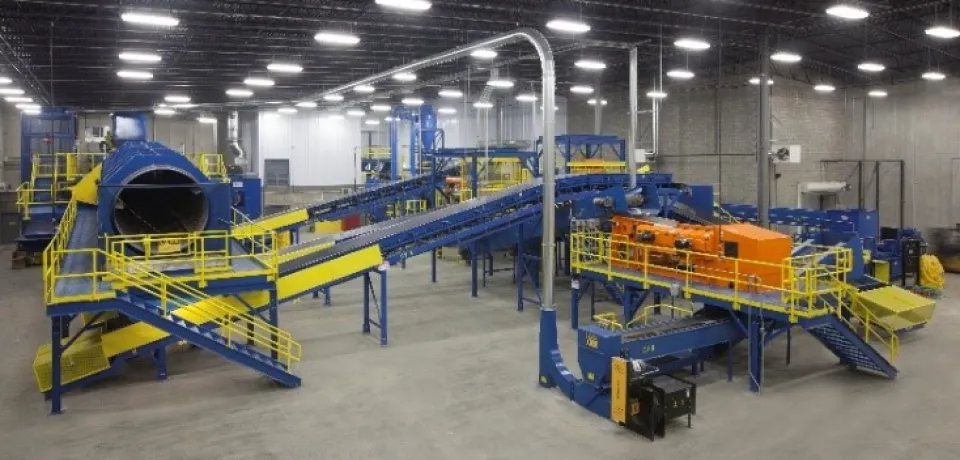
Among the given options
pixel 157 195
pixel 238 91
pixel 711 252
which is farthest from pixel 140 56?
pixel 711 252

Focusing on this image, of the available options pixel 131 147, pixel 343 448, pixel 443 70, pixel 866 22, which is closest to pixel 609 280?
pixel 343 448

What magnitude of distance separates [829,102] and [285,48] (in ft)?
84.4

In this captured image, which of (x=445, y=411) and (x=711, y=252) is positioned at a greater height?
(x=711, y=252)

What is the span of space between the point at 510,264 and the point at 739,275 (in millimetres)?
17096

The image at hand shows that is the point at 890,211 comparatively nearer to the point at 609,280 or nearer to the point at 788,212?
the point at 788,212

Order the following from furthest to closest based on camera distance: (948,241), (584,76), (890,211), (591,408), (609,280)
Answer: (584,76) < (890,211) < (948,241) < (609,280) < (591,408)

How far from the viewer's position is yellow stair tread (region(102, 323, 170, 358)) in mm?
13766

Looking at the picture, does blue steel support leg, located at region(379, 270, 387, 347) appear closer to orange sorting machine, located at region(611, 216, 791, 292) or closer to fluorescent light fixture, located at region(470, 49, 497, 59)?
orange sorting machine, located at region(611, 216, 791, 292)

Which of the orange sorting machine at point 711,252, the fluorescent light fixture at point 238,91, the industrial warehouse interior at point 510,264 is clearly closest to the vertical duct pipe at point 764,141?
the industrial warehouse interior at point 510,264

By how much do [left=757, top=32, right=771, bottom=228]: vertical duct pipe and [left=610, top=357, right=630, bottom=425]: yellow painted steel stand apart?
13.8 m

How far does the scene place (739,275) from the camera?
1459cm

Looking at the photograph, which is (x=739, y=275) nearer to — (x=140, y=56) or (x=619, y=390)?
(x=619, y=390)

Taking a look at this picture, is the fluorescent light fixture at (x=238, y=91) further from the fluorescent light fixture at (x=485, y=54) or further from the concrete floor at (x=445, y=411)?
the concrete floor at (x=445, y=411)

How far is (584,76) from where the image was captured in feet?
120
